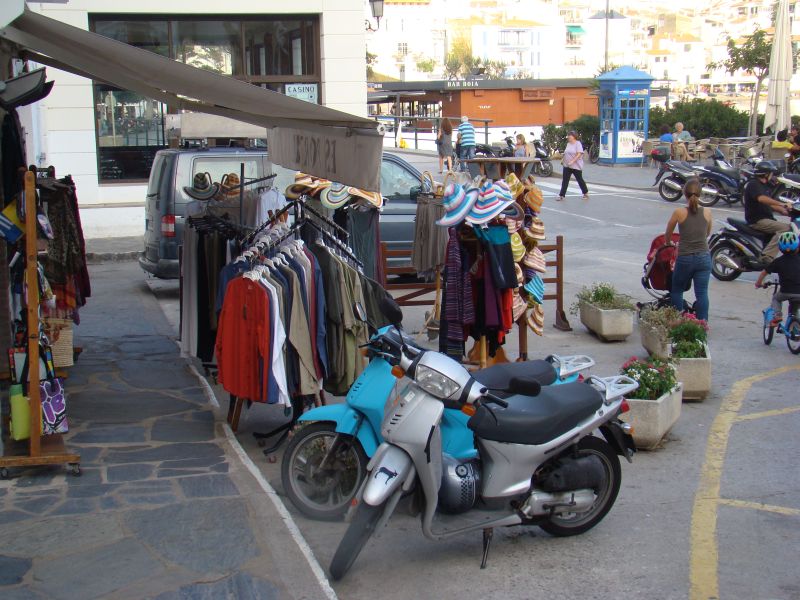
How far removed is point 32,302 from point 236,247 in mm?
1941

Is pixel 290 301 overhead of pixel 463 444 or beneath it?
overhead

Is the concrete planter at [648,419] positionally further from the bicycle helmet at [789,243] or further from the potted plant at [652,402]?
the bicycle helmet at [789,243]

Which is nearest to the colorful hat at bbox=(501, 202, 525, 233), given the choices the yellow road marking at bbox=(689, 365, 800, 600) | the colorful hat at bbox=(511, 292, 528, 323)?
the colorful hat at bbox=(511, 292, 528, 323)

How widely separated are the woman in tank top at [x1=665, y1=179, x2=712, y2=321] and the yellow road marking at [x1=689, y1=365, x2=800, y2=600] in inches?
67.5

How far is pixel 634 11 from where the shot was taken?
172625 millimetres

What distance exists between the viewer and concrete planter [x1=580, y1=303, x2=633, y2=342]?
9.71 metres

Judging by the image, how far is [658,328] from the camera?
27.6 ft

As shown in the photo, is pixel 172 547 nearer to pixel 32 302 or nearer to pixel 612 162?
pixel 32 302

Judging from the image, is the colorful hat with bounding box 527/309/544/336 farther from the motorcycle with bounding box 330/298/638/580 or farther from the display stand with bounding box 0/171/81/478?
the display stand with bounding box 0/171/81/478

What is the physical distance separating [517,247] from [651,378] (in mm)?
1977

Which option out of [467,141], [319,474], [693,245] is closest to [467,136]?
[467,141]

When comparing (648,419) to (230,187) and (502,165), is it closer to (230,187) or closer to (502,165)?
(502,165)

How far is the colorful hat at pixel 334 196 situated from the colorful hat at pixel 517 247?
1.59m

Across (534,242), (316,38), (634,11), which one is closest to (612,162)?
(316,38)
